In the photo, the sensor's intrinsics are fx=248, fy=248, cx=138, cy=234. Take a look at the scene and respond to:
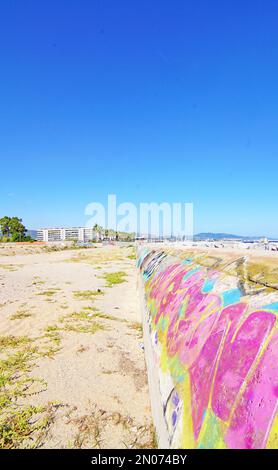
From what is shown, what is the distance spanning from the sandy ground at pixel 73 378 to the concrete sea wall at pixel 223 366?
1.09 meters

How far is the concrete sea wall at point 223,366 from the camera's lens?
1452 mm

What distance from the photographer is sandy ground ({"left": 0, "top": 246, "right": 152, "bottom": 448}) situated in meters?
3.16

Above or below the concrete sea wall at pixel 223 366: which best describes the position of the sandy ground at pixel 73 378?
below

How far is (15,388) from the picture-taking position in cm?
409

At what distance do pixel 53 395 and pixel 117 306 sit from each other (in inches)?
223

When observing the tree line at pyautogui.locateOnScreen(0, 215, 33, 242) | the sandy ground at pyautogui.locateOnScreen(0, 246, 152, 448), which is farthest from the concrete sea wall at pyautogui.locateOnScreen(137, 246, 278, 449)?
the tree line at pyautogui.locateOnScreen(0, 215, 33, 242)

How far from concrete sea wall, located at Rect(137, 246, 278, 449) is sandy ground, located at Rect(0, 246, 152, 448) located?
3.56ft

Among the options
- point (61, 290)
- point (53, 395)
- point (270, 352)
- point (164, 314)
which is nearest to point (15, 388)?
point (53, 395)

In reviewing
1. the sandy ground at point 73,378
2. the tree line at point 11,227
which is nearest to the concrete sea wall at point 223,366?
the sandy ground at point 73,378

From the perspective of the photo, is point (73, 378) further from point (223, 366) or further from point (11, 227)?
point (11, 227)

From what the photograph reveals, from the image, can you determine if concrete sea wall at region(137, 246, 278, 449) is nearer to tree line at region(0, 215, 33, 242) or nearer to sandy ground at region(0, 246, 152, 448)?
sandy ground at region(0, 246, 152, 448)

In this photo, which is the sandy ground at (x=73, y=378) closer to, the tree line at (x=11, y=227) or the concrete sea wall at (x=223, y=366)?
the concrete sea wall at (x=223, y=366)

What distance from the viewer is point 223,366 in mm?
1842
